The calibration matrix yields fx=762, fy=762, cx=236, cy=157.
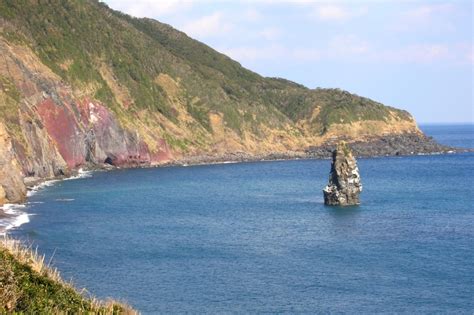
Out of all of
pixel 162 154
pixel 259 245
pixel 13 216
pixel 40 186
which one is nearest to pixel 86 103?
pixel 162 154

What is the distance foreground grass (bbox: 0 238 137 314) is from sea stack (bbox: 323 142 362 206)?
7009 cm

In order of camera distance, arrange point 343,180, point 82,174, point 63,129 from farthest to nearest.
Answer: point 63,129 < point 82,174 < point 343,180

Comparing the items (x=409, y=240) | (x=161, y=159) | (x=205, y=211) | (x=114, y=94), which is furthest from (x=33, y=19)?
(x=409, y=240)

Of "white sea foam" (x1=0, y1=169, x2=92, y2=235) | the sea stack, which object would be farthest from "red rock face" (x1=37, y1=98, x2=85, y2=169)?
the sea stack

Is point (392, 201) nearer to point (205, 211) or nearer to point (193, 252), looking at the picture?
point (205, 211)

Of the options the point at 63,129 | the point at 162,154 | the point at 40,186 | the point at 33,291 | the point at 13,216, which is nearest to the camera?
the point at 33,291

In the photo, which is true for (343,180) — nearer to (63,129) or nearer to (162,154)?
(63,129)

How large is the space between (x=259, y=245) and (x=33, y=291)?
4735 cm

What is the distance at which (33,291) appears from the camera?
77.5 ft

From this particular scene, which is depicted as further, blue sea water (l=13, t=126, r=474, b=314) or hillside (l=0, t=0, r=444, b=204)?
hillside (l=0, t=0, r=444, b=204)

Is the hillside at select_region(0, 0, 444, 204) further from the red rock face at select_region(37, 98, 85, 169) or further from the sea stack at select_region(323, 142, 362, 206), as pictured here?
the sea stack at select_region(323, 142, 362, 206)

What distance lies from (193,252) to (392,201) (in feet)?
156

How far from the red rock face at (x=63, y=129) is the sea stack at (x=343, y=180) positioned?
60045mm

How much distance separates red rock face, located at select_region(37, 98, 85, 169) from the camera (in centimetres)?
13712
